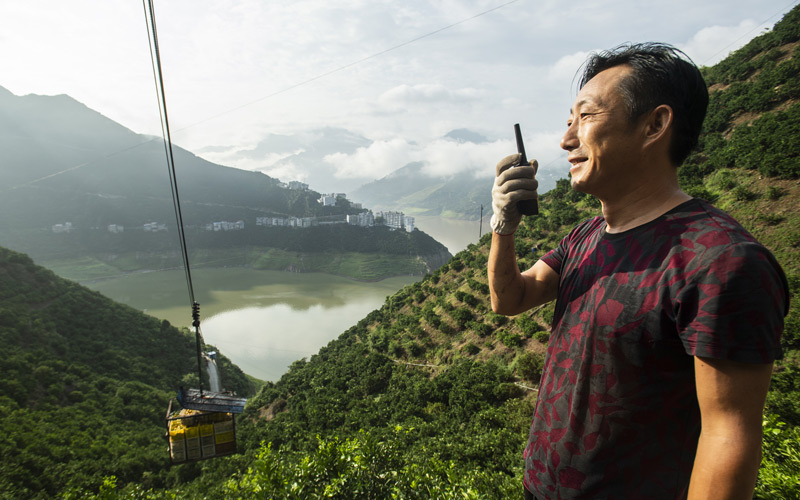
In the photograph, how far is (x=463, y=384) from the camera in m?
9.37

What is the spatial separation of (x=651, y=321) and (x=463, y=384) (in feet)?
30.4

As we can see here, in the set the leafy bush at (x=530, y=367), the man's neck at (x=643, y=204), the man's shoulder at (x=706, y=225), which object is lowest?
the leafy bush at (x=530, y=367)

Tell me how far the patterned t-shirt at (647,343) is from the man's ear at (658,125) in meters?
0.18

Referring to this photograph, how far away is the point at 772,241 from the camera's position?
750 cm

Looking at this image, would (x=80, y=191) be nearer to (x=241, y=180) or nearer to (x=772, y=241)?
(x=241, y=180)

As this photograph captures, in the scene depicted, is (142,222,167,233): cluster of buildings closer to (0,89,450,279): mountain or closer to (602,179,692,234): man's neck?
(0,89,450,279): mountain

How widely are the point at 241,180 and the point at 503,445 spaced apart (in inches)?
4228

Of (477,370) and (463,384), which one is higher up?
(477,370)

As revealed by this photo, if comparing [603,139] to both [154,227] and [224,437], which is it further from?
[154,227]

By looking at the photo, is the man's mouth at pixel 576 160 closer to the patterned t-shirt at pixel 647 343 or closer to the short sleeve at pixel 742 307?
the patterned t-shirt at pixel 647 343

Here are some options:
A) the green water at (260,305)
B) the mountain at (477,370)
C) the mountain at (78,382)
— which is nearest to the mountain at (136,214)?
the green water at (260,305)

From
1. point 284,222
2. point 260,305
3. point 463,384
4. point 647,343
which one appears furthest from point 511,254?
point 284,222

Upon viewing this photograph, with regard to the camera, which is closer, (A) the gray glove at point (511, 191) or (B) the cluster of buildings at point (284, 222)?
(A) the gray glove at point (511, 191)

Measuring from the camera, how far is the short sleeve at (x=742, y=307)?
25.3 inches
